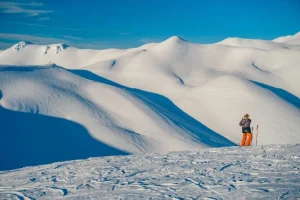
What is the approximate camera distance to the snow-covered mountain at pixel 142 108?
27.8m

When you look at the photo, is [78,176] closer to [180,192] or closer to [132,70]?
[180,192]

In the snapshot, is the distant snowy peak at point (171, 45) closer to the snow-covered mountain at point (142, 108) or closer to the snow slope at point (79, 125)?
the snow-covered mountain at point (142, 108)

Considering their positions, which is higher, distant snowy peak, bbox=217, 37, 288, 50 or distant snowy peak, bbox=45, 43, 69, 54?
distant snowy peak, bbox=45, 43, 69, 54

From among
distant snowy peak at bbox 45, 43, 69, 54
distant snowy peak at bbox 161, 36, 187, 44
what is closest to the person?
distant snowy peak at bbox 161, 36, 187, 44

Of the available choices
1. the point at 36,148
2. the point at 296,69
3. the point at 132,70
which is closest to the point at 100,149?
the point at 36,148

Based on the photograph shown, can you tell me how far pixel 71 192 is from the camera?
21.0 ft

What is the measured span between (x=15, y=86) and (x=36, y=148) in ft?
57.6

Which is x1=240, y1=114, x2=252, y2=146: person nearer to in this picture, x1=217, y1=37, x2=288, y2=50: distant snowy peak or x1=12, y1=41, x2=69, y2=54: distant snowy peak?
x1=217, y1=37, x2=288, y2=50: distant snowy peak

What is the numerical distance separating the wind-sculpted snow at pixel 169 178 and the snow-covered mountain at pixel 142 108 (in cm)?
1735

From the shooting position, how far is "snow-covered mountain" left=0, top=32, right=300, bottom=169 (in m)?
27.8

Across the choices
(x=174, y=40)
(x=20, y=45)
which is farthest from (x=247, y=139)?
(x=20, y=45)

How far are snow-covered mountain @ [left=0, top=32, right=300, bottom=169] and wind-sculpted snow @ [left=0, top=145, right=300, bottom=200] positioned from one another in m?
17.4

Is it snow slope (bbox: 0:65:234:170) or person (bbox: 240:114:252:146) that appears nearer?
person (bbox: 240:114:252:146)

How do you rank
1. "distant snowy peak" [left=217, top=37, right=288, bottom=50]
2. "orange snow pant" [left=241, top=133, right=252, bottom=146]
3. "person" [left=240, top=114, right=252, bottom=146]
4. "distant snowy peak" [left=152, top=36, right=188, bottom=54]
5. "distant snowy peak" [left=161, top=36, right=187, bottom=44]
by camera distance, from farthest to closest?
"distant snowy peak" [left=217, top=37, right=288, bottom=50] → "distant snowy peak" [left=161, top=36, right=187, bottom=44] → "distant snowy peak" [left=152, top=36, right=188, bottom=54] → "orange snow pant" [left=241, top=133, right=252, bottom=146] → "person" [left=240, top=114, right=252, bottom=146]
